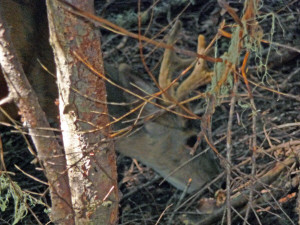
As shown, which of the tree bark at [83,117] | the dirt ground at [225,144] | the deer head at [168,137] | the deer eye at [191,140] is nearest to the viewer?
the tree bark at [83,117]

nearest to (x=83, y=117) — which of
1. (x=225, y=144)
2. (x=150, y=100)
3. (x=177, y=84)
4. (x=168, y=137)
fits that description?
(x=150, y=100)

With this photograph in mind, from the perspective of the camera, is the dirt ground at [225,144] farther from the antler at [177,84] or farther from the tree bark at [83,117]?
the tree bark at [83,117]

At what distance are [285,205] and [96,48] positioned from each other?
159 centimetres

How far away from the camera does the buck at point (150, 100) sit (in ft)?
10.4

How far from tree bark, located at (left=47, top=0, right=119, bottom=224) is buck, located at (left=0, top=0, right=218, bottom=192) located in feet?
1.76

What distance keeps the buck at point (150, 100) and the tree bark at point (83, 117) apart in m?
0.54

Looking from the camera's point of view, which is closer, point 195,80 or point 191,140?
point 195,80

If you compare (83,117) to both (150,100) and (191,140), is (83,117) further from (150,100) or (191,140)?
(191,140)

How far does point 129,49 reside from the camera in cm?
497

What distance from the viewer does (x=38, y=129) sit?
7.92 feet

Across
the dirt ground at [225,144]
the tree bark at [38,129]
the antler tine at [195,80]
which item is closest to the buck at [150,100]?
the antler tine at [195,80]

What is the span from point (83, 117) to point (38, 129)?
212 mm

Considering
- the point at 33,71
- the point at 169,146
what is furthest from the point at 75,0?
the point at 169,146

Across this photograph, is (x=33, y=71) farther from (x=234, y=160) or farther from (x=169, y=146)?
(x=234, y=160)
